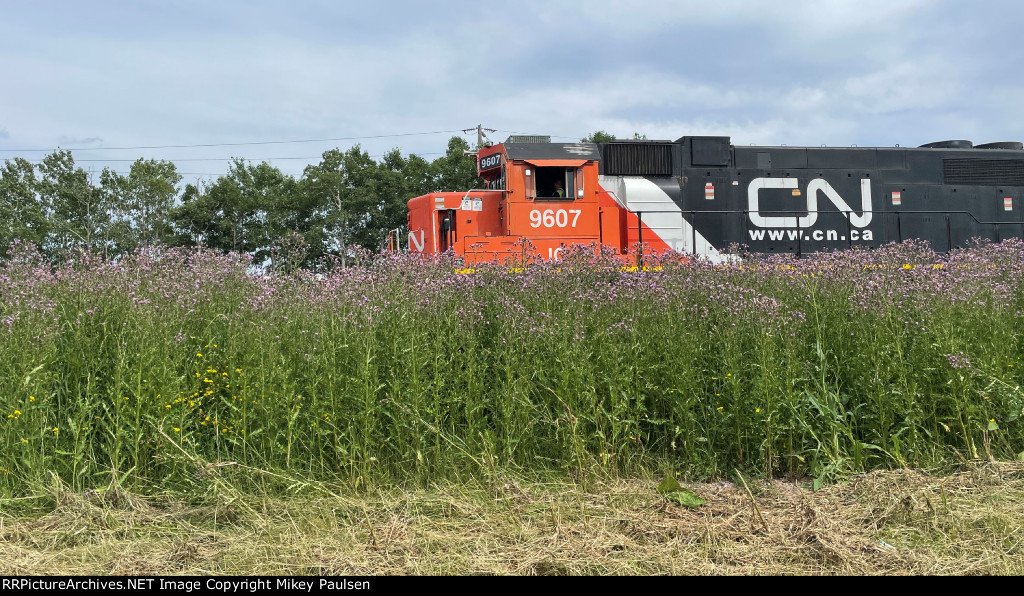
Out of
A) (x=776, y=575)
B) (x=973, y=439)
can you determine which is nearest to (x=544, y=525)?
(x=776, y=575)

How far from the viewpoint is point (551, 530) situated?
3.89 m

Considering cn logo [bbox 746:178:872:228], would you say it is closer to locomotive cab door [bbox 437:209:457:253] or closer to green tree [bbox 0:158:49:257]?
locomotive cab door [bbox 437:209:457:253]

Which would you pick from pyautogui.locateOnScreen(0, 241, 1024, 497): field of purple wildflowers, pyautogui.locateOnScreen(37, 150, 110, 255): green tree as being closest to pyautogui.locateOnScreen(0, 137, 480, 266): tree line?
pyautogui.locateOnScreen(37, 150, 110, 255): green tree

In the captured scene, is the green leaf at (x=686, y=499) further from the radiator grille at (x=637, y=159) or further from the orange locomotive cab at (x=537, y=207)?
the radiator grille at (x=637, y=159)

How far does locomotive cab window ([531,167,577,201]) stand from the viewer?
13352mm

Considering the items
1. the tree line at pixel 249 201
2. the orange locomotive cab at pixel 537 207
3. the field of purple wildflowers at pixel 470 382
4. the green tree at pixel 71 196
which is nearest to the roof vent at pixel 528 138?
the orange locomotive cab at pixel 537 207

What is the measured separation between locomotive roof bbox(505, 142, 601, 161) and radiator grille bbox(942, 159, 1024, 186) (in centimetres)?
853

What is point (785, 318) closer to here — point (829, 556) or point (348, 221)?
point (829, 556)

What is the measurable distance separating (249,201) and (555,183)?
37412mm

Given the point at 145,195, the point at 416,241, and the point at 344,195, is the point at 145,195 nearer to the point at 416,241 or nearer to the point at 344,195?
the point at 344,195

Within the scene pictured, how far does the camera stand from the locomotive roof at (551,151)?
13.4m

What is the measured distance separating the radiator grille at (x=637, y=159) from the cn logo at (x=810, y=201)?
77.6 inches

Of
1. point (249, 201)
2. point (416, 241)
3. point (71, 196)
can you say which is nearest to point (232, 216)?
point (249, 201)

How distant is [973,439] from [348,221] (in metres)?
43.3
